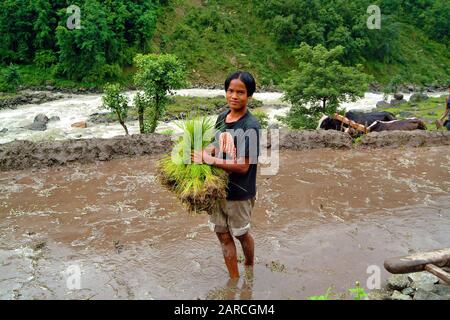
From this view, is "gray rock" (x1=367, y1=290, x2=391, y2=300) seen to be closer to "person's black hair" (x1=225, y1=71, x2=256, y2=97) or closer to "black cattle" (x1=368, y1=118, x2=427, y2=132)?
"person's black hair" (x1=225, y1=71, x2=256, y2=97)

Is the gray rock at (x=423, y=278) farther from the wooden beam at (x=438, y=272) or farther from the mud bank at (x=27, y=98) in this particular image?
the mud bank at (x=27, y=98)

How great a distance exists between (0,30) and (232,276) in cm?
2924

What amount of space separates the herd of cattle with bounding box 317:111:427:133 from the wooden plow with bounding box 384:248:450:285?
5.89m

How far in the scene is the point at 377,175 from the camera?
6.66 m

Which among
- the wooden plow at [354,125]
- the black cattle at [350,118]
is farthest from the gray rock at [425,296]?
the black cattle at [350,118]

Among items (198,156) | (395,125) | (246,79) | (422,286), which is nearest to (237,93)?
(246,79)

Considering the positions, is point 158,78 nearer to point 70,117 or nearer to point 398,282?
point 398,282

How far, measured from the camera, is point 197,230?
189 inches

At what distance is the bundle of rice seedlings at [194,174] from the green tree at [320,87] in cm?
832

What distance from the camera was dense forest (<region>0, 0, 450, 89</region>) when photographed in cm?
2667

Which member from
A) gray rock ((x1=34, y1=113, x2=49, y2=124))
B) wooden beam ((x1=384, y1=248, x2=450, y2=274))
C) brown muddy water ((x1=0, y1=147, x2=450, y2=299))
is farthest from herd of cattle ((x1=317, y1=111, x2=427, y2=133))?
gray rock ((x1=34, y1=113, x2=49, y2=124))

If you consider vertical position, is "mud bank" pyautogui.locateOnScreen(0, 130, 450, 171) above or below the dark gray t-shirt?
below

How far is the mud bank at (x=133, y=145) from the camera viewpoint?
6.98 meters
